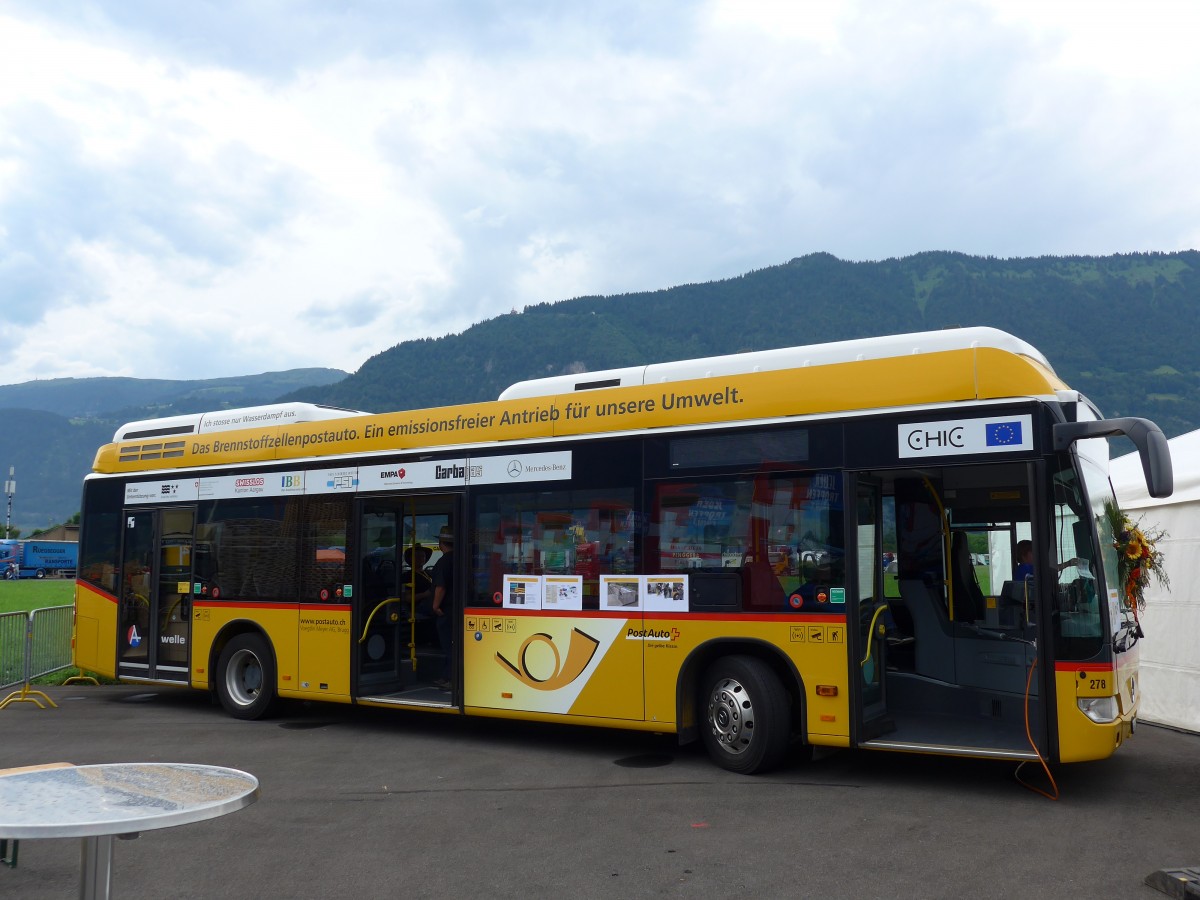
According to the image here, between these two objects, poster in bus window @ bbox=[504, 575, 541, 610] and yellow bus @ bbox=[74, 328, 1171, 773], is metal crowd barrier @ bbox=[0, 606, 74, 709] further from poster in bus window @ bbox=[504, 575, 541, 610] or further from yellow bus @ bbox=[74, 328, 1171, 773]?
poster in bus window @ bbox=[504, 575, 541, 610]

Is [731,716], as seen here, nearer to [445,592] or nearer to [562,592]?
[562,592]

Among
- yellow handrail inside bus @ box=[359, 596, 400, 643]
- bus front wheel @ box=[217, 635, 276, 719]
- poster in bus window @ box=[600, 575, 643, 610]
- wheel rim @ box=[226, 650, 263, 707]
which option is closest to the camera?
poster in bus window @ box=[600, 575, 643, 610]

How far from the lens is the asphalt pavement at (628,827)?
5.46 meters

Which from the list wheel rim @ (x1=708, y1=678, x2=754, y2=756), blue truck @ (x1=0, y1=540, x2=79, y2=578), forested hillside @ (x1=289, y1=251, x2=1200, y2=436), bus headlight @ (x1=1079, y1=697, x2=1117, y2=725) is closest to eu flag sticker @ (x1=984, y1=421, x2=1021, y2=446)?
bus headlight @ (x1=1079, y1=697, x2=1117, y2=725)

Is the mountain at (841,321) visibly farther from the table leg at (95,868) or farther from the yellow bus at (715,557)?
the table leg at (95,868)

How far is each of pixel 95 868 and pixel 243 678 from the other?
793cm

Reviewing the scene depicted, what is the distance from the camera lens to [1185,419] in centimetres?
11219

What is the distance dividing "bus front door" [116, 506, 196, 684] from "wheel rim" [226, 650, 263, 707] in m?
0.67

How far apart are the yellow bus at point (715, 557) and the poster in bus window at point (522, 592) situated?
3cm

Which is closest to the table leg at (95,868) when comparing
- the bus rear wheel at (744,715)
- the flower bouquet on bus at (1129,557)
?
the bus rear wheel at (744,715)

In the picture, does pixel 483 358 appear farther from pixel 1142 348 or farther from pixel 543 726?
pixel 543 726

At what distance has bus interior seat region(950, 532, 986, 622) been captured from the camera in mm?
8797

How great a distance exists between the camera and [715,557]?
8031mm

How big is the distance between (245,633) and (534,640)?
3.92 meters
